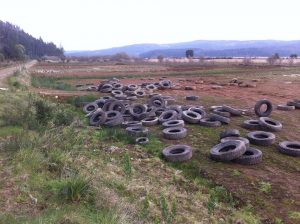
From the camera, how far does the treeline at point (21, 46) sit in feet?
287

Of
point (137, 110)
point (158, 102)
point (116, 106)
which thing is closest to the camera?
point (137, 110)

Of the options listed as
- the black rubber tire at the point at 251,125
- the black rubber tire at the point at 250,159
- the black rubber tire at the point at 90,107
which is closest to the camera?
the black rubber tire at the point at 250,159

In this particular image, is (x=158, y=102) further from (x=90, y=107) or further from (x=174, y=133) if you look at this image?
(x=174, y=133)

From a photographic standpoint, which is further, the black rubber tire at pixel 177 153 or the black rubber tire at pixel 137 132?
the black rubber tire at pixel 137 132

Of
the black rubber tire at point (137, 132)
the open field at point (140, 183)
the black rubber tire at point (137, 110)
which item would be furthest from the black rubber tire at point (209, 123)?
the black rubber tire at point (137, 110)

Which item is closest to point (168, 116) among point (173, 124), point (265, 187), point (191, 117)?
point (191, 117)

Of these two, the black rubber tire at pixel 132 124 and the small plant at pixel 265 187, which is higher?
the black rubber tire at pixel 132 124

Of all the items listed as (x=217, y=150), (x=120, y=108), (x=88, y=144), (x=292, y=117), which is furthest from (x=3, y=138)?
(x=292, y=117)

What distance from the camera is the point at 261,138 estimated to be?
40.8 ft

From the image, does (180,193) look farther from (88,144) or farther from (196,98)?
(196,98)

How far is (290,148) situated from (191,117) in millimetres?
4622

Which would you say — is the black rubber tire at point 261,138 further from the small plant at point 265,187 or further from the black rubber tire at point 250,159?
the small plant at point 265,187

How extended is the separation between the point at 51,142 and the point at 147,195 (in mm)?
2403

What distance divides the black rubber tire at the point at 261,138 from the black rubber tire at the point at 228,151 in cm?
130
